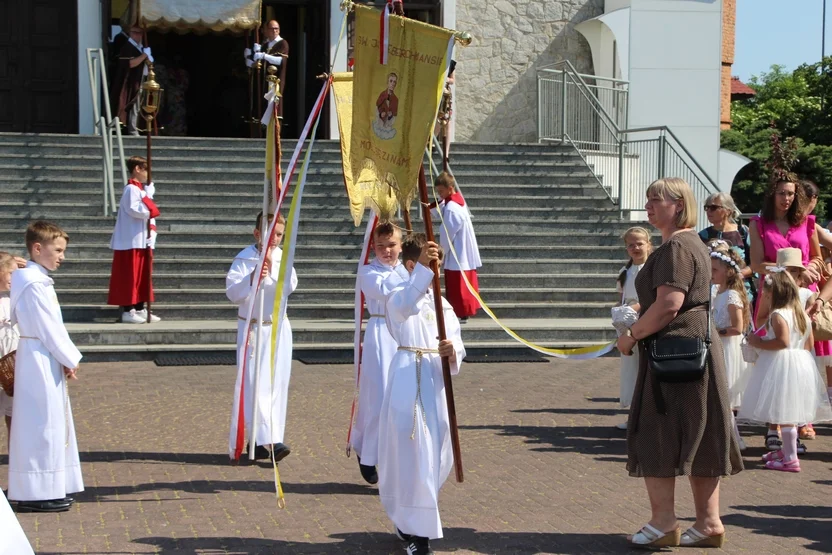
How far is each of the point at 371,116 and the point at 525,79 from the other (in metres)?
16.0

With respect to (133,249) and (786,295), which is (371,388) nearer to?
(786,295)

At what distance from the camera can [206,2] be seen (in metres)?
19.8

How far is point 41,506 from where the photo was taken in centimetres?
700

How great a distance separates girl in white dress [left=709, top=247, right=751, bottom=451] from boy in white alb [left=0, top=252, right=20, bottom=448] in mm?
4875

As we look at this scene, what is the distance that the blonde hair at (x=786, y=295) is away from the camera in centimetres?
844

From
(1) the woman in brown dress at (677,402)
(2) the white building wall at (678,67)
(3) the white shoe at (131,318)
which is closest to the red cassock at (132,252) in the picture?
(3) the white shoe at (131,318)

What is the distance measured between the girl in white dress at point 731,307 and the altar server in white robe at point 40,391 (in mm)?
4591

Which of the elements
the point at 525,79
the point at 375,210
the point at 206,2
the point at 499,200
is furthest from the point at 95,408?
the point at 525,79

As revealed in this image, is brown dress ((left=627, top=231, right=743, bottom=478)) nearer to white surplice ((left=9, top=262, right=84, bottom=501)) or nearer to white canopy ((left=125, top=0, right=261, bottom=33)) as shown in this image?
white surplice ((left=9, top=262, right=84, bottom=501))

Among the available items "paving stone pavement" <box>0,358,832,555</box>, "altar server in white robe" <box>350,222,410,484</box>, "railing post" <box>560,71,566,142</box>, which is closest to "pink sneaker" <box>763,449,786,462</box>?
"paving stone pavement" <box>0,358,832,555</box>

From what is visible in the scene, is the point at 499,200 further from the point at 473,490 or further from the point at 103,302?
the point at 473,490

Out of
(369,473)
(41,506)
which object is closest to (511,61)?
(369,473)

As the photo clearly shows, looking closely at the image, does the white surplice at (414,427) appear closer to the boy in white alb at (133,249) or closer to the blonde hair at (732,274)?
the blonde hair at (732,274)

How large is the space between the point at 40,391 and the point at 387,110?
106 inches
